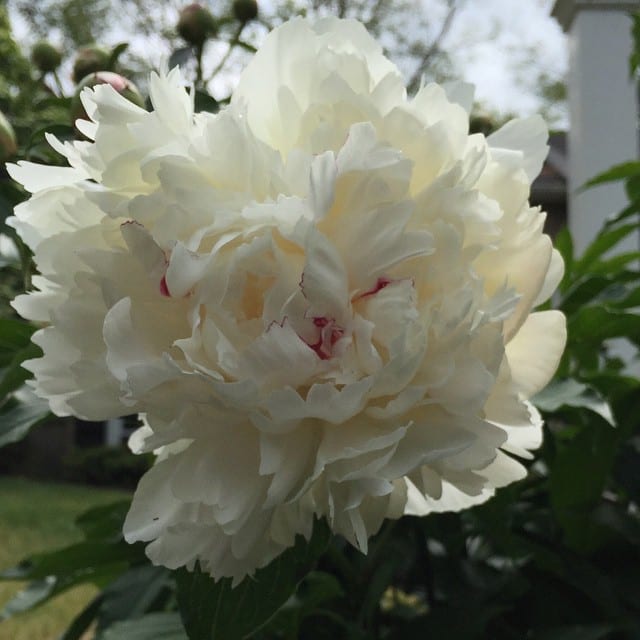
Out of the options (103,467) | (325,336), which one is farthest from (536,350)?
(103,467)

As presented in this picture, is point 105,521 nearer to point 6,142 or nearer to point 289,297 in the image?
point 6,142

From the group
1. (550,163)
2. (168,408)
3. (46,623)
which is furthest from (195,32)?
(550,163)

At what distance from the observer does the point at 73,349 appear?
41cm

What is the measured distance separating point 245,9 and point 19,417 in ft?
1.89

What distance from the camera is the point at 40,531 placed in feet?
16.8

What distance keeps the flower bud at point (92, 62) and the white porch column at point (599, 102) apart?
2.00 m

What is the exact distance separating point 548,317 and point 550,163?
6.02 metres

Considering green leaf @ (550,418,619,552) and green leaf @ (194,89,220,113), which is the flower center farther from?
green leaf @ (550,418,619,552)

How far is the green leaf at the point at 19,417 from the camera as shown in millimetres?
635

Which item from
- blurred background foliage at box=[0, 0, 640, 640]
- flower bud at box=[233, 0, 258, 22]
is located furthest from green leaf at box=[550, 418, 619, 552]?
flower bud at box=[233, 0, 258, 22]

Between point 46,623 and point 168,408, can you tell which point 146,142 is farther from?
point 46,623

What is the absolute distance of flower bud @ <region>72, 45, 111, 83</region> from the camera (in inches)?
27.5

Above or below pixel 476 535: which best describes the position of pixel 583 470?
above

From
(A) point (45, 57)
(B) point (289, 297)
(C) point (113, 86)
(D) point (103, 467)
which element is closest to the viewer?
(B) point (289, 297)
